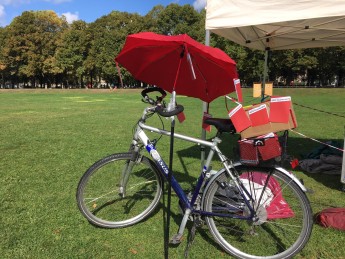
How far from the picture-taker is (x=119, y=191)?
428 centimetres

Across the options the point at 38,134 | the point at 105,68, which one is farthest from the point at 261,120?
the point at 105,68

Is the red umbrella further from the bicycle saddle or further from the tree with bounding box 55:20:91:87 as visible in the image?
the tree with bounding box 55:20:91:87

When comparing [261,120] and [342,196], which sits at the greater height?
[261,120]

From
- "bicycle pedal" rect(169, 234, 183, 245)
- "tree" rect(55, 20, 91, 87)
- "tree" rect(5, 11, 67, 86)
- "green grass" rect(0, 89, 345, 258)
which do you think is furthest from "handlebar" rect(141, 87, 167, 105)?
"tree" rect(5, 11, 67, 86)

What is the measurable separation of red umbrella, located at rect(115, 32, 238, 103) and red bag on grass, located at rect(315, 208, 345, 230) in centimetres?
196

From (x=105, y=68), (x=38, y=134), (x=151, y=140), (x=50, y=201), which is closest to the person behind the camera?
(x=151, y=140)

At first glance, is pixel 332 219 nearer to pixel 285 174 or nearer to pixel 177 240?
pixel 285 174

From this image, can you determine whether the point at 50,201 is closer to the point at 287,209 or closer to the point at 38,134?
the point at 287,209

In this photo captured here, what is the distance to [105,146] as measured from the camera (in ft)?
29.9

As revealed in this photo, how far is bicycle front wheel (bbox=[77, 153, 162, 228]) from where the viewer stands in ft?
12.5

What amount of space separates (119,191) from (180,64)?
5.69ft

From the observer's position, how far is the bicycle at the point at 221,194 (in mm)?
3420

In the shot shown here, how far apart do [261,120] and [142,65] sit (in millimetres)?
1728

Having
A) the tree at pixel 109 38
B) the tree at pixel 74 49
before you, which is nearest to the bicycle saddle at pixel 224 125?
the tree at pixel 109 38
